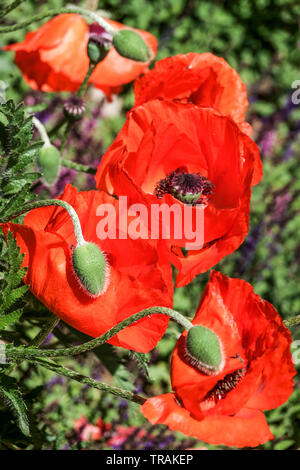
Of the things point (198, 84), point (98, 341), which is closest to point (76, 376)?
point (98, 341)

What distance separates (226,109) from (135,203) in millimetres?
328

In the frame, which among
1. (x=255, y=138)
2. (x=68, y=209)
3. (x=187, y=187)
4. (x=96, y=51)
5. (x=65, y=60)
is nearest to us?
(x=68, y=209)

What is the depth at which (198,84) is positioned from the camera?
1.04 m

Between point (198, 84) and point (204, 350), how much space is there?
1.57 ft

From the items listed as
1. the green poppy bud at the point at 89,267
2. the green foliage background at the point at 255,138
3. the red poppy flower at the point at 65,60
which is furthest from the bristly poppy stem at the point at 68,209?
the red poppy flower at the point at 65,60

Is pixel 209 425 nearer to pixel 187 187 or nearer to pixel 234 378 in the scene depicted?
pixel 234 378

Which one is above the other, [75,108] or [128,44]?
[128,44]

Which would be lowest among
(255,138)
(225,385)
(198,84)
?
(255,138)

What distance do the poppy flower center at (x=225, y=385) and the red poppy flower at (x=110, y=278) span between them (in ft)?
0.41

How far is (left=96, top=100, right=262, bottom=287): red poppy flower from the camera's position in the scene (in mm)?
839

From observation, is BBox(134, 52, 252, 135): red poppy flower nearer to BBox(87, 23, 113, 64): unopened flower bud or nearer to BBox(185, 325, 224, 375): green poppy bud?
BBox(87, 23, 113, 64): unopened flower bud

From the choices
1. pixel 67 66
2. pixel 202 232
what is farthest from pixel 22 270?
pixel 67 66

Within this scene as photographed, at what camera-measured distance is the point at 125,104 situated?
344 centimetres
